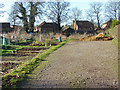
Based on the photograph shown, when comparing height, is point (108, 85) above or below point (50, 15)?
below

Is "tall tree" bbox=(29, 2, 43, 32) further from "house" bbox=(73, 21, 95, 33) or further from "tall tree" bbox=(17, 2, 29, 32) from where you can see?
"house" bbox=(73, 21, 95, 33)

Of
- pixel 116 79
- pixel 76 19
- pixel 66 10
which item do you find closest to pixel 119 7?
pixel 66 10

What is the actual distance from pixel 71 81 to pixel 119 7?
3611cm

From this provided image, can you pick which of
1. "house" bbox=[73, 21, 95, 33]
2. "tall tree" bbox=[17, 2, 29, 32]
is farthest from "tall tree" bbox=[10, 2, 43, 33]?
"house" bbox=[73, 21, 95, 33]

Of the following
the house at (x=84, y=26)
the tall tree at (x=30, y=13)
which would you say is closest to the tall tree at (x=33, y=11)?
the tall tree at (x=30, y=13)

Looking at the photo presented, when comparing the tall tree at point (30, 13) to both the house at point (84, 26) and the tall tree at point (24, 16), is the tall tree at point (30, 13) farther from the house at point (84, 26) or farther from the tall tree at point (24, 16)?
the house at point (84, 26)

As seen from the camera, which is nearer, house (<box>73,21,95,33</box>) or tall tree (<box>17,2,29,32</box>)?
tall tree (<box>17,2,29,32</box>)

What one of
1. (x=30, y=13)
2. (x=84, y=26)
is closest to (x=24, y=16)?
(x=30, y=13)

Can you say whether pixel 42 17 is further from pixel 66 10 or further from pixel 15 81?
pixel 15 81

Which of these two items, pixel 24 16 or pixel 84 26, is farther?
pixel 84 26

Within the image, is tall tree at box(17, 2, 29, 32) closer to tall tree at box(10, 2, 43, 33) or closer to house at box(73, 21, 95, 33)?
tall tree at box(10, 2, 43, 33)

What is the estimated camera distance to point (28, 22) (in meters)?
34.8

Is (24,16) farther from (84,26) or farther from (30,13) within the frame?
(84,26)

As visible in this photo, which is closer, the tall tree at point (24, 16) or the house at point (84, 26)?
the tall tree at point (24, 16)
